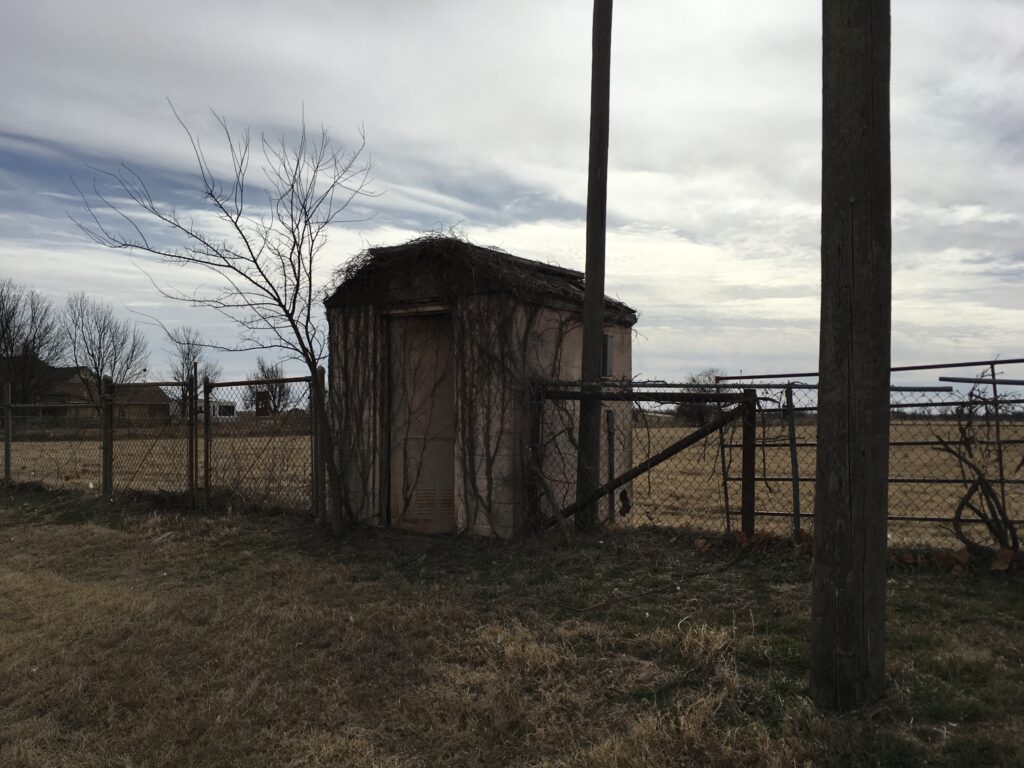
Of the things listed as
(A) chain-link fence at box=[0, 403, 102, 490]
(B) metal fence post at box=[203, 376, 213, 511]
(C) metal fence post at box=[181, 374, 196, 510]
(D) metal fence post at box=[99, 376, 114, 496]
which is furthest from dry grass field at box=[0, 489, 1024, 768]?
(A) chain-link fence at box=[0, 403, 102, 490]

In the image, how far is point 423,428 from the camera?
7953mm

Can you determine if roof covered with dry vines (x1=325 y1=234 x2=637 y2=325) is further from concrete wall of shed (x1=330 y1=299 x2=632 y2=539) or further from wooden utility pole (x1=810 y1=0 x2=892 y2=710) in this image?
wooden utility pole (x1=810 y1=0 x2=892 y2=710)

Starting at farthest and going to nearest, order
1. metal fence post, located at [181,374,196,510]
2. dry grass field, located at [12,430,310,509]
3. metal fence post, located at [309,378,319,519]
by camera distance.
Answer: metal fence post, located at [181,374,196,510] < dry grass field, located at [12,430,310,509] < metal fence post, located at [309,378,319,519]

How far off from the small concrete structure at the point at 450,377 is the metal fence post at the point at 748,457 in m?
1.71

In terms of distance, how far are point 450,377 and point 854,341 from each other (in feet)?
16.7

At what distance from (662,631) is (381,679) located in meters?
A: 1.59

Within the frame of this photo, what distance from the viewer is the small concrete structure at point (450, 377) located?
715cm

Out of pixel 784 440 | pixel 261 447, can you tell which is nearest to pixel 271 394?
pixel 261 447

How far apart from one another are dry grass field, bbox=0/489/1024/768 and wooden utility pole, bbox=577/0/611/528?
94 cm

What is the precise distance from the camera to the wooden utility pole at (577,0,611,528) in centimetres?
720

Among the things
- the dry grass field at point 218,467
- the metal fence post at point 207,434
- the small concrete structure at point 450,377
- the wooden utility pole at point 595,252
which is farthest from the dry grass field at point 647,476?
the small concrete structure at point 450,377

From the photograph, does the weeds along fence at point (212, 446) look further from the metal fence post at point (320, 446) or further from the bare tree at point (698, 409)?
the bare tree at point (698, 409)

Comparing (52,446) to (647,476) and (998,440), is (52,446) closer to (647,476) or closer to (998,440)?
(647,476)

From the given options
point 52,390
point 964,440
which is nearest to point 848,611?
point 964,440
